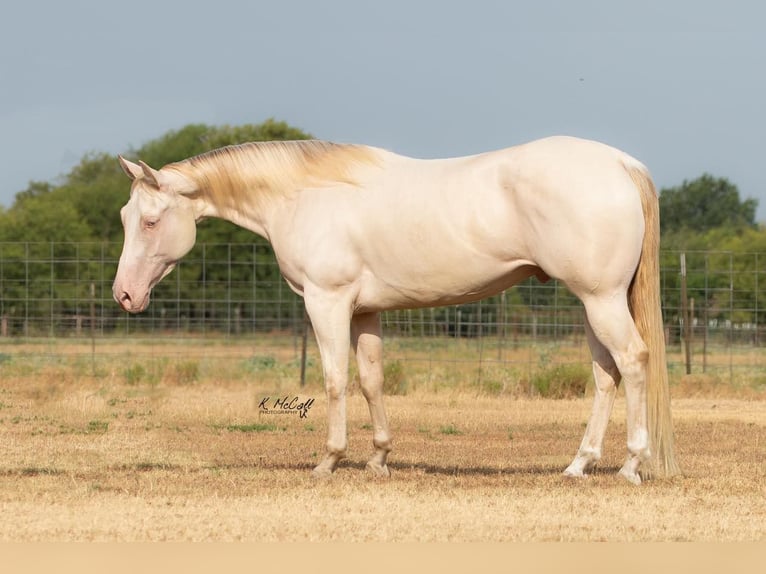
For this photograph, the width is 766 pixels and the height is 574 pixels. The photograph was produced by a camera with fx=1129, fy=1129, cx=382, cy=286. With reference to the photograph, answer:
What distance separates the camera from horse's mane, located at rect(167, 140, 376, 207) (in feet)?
27.0

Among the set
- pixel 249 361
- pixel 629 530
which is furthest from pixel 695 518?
pixel 249 361

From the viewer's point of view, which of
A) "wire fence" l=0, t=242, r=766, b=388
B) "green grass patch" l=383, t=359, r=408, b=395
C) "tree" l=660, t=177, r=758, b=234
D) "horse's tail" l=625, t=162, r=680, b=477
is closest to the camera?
"horse's tail" l=625, t=162, r=680, b=477

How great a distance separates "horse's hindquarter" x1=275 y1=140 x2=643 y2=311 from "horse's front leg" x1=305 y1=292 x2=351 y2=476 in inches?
5.6

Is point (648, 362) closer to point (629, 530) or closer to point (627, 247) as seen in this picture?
point (627, 247)

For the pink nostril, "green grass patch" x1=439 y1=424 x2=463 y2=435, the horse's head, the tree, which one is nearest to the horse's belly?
the horse's head

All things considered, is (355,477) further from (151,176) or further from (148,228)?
(151,176)

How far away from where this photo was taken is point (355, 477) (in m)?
7.96

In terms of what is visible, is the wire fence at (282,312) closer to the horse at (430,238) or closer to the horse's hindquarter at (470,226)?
the horse at (430,238)

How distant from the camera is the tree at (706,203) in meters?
80.1

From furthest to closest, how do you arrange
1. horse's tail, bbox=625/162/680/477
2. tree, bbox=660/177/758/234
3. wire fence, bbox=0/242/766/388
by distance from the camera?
tree, bbox=660/177/758/234, wire fence, bbox=0/242/766/388, horse's tail, bbox=625/162/680/477

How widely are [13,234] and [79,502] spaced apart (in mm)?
36950

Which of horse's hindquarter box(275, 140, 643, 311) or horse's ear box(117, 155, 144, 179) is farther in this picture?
horse's ear box(117, 155, 144, 179)

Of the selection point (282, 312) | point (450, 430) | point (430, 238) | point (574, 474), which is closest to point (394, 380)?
point (450, 430)

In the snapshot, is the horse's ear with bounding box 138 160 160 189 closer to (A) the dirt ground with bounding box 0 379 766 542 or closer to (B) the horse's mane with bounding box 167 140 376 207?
(B) the horse's mane with bounding box 167 140 376 207
